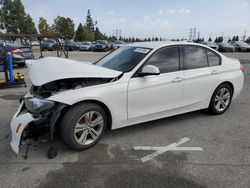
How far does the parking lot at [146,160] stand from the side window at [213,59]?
1.21m

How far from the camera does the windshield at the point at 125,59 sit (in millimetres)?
3805

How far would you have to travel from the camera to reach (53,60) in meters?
3.73

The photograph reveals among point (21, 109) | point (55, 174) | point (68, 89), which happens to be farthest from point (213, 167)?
point (21, 109)

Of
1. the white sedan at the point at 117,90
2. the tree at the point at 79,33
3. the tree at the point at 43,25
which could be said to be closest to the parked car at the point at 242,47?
the white sedan at the point at 117,90

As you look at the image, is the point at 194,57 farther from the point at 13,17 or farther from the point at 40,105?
the point at 13,17

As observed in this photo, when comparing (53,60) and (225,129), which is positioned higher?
(53,60)

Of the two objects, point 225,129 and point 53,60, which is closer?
point 53,60

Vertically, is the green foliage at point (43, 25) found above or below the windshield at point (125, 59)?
above

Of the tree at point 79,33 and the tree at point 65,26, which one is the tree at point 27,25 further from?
the tree at point 79,33

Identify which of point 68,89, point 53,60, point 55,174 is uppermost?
point 53,60

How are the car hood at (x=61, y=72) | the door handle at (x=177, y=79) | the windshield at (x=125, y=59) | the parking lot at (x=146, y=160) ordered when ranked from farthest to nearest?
the door handle at (x=177, y=79) < the windshield at (x=125, y=59) < the car hood at (x=61, y=72) < the parking lot at (x=146, y=160)

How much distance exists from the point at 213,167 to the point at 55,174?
6.63 ft

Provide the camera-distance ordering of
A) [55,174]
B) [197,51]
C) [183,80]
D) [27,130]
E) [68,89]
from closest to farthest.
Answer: [55,174] < [27,130] < [68,89] < [183,80] < [197,51]

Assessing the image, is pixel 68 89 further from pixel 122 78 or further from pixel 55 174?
pixel 55 174
